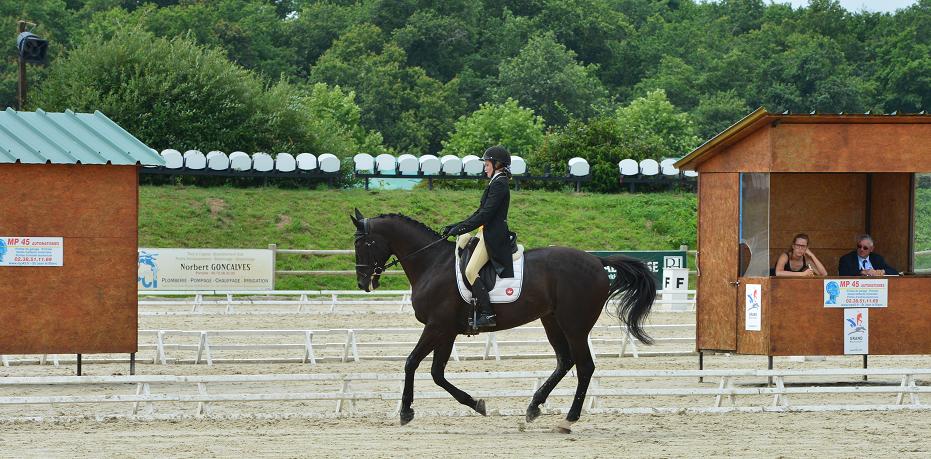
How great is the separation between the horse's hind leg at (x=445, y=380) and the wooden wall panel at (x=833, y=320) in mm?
3832

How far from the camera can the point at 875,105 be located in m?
67.3

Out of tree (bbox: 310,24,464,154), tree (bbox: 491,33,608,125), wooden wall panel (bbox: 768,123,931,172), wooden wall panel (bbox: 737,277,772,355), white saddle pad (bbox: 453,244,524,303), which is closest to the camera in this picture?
white saddle pad (bbox: 453,244,524,303)

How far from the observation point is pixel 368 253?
37.1ft

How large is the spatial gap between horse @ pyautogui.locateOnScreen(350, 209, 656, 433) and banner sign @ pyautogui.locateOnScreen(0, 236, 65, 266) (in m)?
3.94

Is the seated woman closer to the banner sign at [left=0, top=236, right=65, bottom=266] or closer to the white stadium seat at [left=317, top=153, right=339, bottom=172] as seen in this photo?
the banner sign at [left=0, top=236, right=65, bottom=266]

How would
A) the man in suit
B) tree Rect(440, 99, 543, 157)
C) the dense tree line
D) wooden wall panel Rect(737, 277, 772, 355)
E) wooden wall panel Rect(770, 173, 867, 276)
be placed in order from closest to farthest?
wooden wall panel Rect(737, 277, 772, 355) → the man in suit → wooden wall panel Rect(770, 173, 867, 276) → the dense tree line → tree Rect(440, 99, 543, 157)

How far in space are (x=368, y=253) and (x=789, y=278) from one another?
4.67 meters

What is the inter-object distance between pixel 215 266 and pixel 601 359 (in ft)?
35.7

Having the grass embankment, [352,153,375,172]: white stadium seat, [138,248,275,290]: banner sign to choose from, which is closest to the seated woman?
[138,248,275,290]: banner sign

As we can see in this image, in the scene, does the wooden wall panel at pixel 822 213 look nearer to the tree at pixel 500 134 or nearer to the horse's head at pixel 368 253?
the horse's head at pixel 368 253

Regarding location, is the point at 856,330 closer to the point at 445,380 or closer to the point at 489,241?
the point at 489,241

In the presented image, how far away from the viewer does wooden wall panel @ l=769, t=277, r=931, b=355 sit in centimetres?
1342

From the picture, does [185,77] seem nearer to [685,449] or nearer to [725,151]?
[725,151]

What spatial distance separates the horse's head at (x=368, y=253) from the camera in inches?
445
